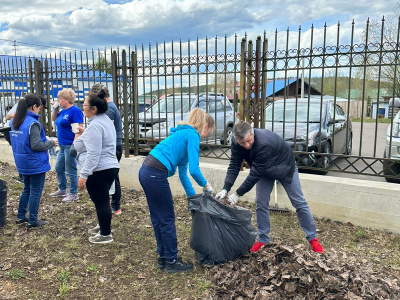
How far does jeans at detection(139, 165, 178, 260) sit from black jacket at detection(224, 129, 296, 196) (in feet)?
2.41

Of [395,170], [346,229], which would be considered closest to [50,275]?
[346,229]

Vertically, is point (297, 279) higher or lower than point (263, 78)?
lower

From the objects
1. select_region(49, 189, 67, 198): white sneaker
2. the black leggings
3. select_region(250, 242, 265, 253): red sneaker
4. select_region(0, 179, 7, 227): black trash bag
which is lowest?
select_region(49, 189, 67, 198): white sneaker

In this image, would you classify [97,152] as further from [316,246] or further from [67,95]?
[316,246]

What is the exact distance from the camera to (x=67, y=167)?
5.66m

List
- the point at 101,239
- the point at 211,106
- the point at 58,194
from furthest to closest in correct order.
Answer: the point at 211,106
the point at 58,194
the point at 101,239

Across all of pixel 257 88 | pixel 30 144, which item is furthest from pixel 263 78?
pixel 30 144

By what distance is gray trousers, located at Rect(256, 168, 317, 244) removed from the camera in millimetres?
3725

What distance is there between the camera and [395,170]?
4.82 m

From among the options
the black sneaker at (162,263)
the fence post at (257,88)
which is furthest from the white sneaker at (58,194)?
the fence post at (257,88)

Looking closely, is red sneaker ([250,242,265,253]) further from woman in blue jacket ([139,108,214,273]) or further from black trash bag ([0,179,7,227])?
black trash bag ([0,179,7,227])

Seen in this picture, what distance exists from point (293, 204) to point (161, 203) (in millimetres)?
1469

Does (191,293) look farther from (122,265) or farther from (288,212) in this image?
(288,212)

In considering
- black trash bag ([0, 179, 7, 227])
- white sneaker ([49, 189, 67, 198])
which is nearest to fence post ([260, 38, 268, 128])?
white sneaker ([49, 189, 67, 198])
